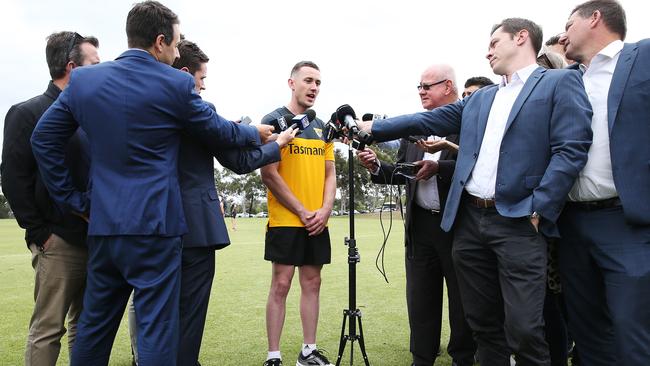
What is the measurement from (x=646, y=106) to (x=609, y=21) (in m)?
0.62

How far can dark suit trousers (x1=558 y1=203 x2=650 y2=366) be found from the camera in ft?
9.26

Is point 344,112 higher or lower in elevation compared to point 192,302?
higher

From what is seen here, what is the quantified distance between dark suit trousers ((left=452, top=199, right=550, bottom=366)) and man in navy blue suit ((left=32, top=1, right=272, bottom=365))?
5.85 ft

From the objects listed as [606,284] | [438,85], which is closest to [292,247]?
[438,85]

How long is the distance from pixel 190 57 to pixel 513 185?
2.36m

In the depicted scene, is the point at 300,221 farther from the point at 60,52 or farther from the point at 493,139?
the point at 60,52

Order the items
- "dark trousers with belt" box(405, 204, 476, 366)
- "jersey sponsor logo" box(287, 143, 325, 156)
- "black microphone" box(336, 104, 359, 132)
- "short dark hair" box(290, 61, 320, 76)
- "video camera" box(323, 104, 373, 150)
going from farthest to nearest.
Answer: "short dark hair" box(290, 61, 320, 76) → "jersey sponsor logo" box(287, 143, 325, 156) → "dark trousers with belt" box(405, 204, 476, 366) → "black microphone" box(336, 104, 359, 132) → "video camera" box(323, 104, 373, 150)

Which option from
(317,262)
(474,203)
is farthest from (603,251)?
(317,262)

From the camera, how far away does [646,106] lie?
114 inches

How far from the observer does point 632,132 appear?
2.90 metres

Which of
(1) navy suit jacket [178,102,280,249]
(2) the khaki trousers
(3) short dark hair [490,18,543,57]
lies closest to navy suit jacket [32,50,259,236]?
(1) navy suit jacket [178,102,280,249]

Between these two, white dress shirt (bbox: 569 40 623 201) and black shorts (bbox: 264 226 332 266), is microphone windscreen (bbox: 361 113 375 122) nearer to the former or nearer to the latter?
black shorts (bbox: 264 226 332 266)

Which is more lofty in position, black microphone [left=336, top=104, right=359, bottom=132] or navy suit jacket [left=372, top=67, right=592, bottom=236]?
black microphone [left=336, top=104, right=359, bottom=132]

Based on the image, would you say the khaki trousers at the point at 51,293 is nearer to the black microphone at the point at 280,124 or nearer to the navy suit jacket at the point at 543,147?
the black microphone at the point at 280,124
